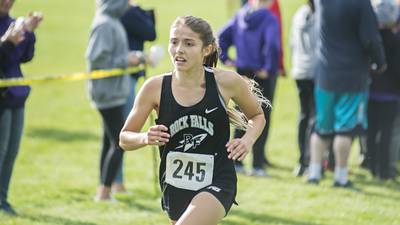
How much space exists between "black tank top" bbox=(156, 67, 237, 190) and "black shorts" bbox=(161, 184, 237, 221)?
5 cm

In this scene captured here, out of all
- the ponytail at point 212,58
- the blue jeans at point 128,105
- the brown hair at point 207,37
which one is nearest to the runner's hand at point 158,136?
the brown hair at point 207,37

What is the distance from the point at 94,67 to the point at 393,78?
3.47 metres

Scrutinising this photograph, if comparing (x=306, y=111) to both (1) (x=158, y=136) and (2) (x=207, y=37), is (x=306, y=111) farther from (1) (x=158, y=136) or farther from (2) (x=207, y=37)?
(1) (x=158, y=136)

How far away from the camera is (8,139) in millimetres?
7656

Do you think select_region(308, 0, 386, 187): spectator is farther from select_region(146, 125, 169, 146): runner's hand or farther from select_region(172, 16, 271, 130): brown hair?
select_region(146, 125, 169, 146): runner's hand

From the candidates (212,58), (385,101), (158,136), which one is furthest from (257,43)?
(158,136)

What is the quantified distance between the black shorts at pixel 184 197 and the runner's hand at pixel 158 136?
53cm

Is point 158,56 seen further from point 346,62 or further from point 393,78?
point 393,78

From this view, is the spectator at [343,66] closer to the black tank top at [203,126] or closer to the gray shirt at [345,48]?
the gray shirt at [345,48]

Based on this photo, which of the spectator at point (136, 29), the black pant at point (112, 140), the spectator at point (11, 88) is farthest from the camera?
the spectator at point (136, 29)

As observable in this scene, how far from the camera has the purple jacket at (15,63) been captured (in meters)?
7.45

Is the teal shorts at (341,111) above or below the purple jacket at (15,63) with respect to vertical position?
below

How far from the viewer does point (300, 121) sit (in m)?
10.4

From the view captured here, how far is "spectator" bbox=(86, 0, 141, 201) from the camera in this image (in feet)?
26.8
